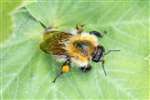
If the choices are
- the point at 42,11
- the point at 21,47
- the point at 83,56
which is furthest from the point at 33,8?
the point at 83,56

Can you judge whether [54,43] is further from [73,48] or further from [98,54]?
[98,54]

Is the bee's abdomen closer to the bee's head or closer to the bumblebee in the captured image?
the bumblebee

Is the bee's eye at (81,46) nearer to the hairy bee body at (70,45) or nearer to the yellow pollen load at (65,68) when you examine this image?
the hairy bee body at (70,45)

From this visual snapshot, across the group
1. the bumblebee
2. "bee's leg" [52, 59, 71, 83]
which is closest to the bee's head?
the bumblebee

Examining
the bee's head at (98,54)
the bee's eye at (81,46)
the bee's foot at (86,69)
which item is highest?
the bee's eye at (81,46)

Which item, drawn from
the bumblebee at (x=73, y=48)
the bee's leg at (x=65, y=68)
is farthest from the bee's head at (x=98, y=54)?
the bee's leg at (x=65, y=68)

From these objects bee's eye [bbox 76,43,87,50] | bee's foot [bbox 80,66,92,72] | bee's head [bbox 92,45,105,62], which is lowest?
bee's foot [bbox 80,66,92,72]
